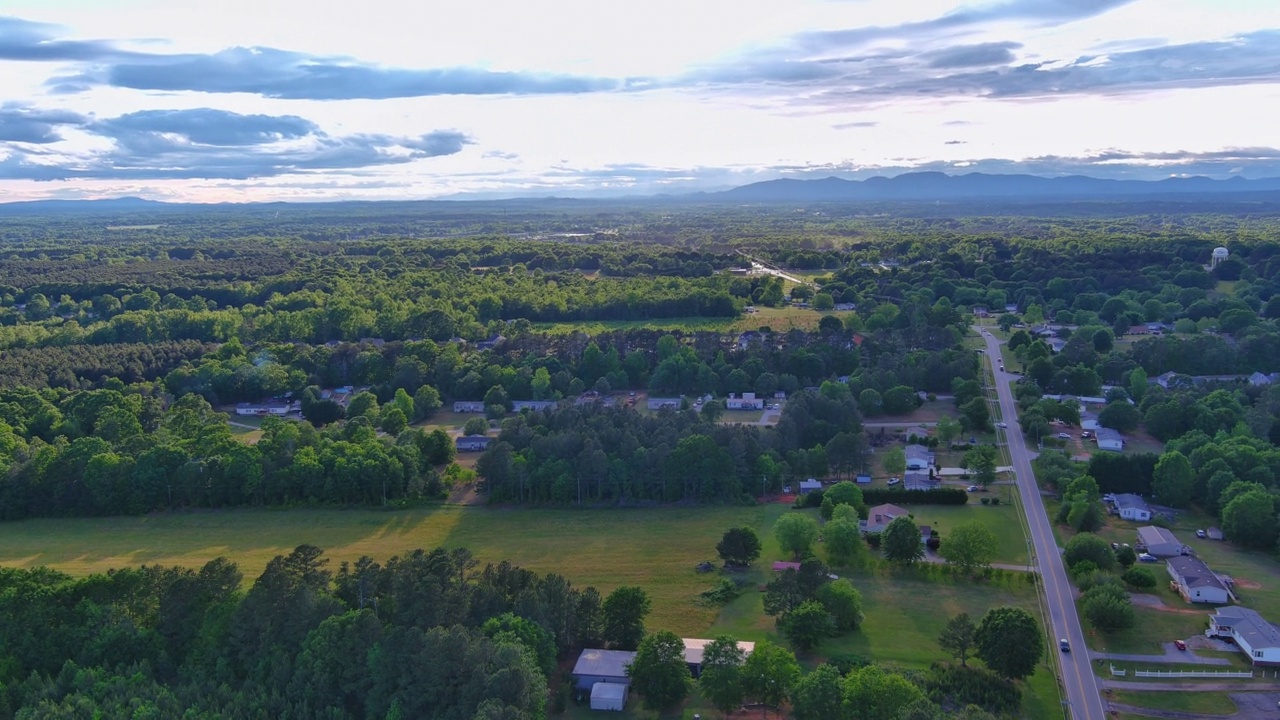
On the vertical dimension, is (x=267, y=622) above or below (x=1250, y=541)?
above

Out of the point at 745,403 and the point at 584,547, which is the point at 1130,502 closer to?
the point at 745,403

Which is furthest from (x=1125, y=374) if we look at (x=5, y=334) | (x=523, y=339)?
A: (x=5, y=334)

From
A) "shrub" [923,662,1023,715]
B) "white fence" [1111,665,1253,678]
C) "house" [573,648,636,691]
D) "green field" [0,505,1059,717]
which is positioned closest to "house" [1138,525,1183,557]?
"green field" [0,505,1059,717]

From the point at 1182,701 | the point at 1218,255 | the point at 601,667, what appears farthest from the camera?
the point at 1218,255

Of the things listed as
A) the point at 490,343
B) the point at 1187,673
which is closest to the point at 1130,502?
the point at 1187,673

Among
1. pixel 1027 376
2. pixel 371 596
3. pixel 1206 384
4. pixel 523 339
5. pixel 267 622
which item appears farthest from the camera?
pixel 523 339

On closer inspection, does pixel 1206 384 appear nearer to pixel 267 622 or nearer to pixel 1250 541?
pixel 1250 541
